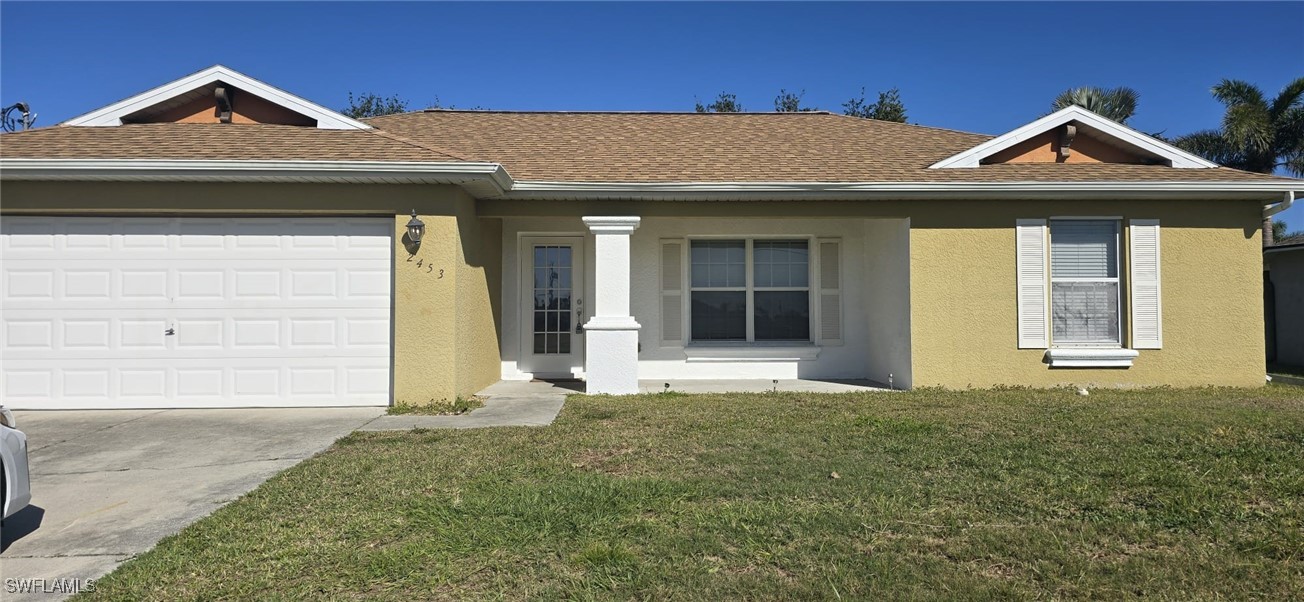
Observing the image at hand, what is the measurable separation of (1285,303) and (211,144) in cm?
1892

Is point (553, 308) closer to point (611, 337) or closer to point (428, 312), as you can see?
point (611, 337)

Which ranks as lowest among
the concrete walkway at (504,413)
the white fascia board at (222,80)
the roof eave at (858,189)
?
the concrete walkway at (504,413)

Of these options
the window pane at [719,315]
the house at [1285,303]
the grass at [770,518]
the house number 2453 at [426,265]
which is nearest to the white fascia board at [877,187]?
the house number 2453 at [426,265]

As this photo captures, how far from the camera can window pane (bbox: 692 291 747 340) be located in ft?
37.6

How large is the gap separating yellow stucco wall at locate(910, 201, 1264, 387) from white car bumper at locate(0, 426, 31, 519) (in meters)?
9.14

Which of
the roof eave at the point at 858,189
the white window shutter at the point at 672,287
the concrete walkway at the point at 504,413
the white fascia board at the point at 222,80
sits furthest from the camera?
the white window shutter at the point at 672,287

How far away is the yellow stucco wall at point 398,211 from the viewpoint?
820 centimetres

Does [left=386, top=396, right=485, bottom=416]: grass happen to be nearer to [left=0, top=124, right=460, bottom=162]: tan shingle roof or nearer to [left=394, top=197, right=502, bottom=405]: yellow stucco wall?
[left=394, top=197, right=502, bottom=405]: yellow stucco wall

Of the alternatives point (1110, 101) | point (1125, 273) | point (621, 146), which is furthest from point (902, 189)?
point (1110, 101)

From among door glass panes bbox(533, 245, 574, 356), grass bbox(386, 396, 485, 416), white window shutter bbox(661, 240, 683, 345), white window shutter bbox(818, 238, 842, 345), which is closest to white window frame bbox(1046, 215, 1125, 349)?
white window shutter bbox(818, 238, 842, 345)

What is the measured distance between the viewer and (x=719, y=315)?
11477 mm

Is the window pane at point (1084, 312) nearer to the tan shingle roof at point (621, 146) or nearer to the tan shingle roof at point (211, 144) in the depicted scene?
the tan shingle roof at point (621, 146)

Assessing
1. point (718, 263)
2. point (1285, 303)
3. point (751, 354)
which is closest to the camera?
point (751, 354)

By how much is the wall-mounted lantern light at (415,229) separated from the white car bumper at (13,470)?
178 inches
